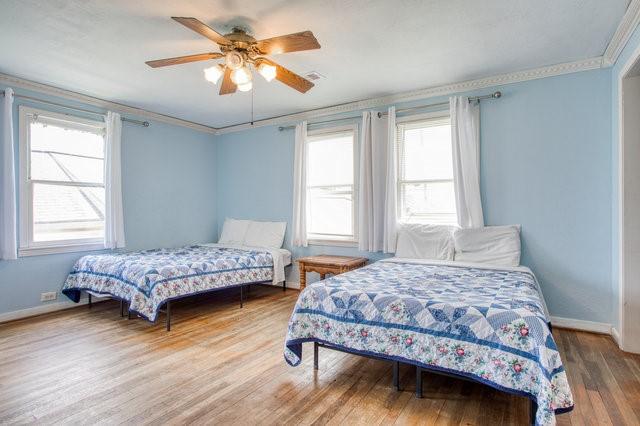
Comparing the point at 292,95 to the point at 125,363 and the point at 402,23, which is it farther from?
the point at 125,363

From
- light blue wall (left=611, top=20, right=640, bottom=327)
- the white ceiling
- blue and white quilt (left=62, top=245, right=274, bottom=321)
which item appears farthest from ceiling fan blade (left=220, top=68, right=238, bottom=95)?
light blue wall (left=611, top=20, right=640, bottom=327)

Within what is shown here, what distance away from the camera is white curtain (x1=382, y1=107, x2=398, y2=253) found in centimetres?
423

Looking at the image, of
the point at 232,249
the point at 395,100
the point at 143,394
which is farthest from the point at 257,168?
the point at 143,394

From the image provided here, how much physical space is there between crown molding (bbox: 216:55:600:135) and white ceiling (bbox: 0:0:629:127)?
11 centimetres

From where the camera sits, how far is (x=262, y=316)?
12.9 ft

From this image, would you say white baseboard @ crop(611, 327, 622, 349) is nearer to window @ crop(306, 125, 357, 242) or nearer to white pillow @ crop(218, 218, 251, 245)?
window @ crop(306, 125, 357, 242)

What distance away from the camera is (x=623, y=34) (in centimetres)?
276

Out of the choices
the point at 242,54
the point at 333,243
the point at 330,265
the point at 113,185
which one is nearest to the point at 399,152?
the point at 333,243

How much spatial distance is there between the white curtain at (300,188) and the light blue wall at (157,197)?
5.53 ft

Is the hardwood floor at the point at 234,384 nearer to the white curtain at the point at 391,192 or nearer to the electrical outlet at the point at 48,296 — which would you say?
the electrical outlet at the point at 48,296

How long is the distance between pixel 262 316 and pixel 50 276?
2409 millimetres

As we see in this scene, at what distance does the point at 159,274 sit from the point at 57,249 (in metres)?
1.56

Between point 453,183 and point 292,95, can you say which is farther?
point 292,95

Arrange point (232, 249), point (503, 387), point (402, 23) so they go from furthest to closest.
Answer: point (232, 249)
point (402, 23)
point (503, 387)
